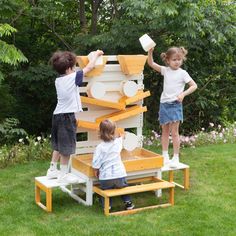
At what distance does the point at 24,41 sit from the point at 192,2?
13.7ft

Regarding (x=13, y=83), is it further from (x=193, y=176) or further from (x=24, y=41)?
(x=193, y=176)

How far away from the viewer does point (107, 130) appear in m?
5.72

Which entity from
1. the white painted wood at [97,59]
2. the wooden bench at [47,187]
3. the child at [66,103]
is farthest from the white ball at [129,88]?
the wooden bench at [47,187]

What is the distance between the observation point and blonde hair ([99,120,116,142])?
18.8 feet

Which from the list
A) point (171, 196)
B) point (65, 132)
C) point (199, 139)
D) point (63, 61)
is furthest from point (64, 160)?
point (199, 139)

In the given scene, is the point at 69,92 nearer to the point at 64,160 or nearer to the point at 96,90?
the point at 96,90

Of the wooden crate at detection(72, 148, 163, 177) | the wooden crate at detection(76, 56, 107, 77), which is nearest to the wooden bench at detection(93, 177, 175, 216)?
the wooden crate at detection(72, 148, 163, 177)

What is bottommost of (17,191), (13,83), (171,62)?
(17,191)

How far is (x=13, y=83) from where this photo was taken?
11.4 metres

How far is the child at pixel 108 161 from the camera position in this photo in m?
5.72

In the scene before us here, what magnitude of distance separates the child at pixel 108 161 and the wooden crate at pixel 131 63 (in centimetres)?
89

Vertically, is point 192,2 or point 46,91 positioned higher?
point 192,2

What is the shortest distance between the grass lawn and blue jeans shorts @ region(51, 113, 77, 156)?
25.9 inches

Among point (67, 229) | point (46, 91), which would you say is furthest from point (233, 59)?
point (67, 229)
